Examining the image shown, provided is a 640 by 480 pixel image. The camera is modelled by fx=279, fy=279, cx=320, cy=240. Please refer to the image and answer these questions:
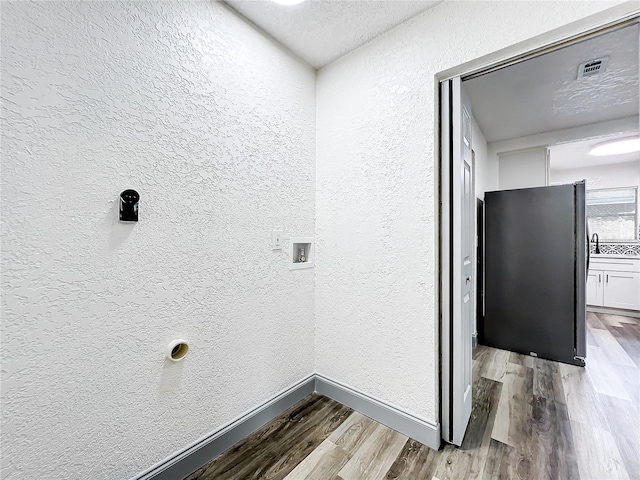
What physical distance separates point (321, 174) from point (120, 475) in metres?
1.89

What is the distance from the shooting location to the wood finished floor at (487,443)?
1.38m

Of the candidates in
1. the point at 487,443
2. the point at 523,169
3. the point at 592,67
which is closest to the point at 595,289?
the point at 523,169

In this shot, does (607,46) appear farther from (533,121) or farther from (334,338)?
(334,338)

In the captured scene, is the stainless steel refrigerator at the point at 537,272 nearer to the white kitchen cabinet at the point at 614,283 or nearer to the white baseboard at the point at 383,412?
the white baseboard at the point at 383,412

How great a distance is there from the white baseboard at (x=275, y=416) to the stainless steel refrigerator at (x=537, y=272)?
77.7 inches

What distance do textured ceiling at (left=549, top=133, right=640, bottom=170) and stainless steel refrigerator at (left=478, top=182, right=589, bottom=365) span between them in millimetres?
1223

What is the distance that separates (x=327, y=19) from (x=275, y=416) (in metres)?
2.41

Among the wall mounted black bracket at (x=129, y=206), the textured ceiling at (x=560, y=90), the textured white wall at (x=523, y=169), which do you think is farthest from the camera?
the textured white wall at (x=523, y=169)

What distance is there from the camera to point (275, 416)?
5.82 ft

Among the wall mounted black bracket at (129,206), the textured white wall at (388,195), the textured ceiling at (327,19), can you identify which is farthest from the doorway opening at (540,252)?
the wall mounted black bracket at (129,206)

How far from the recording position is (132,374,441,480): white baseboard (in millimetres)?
1314

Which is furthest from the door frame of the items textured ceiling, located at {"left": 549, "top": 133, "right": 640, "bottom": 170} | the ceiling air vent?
textured ceiling, located at {"left": 549, "top": 133, "right": 640, "bottom": 170}

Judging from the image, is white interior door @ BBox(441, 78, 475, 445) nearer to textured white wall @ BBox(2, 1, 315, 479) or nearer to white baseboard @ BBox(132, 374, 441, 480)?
white baseboard @ BBox(132, 374, 441, 480)

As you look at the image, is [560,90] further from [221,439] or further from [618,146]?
[221,439]
